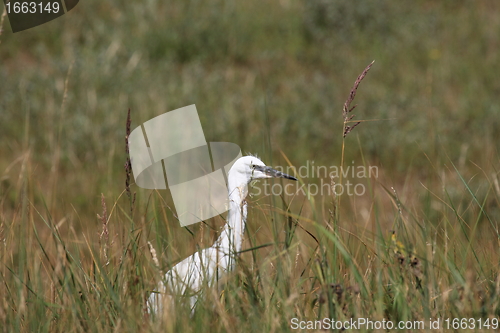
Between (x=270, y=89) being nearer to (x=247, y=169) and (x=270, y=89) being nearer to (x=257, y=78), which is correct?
(x=257, y=78)

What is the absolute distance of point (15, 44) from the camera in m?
8.59

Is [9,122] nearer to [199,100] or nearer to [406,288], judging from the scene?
[199,100]

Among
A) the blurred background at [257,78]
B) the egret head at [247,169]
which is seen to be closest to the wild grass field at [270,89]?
the blurred background at [257,78]

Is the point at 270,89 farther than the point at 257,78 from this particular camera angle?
No

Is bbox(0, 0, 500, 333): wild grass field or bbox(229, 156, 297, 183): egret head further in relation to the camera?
bbox(0, 0, 500, 333): wild grass field

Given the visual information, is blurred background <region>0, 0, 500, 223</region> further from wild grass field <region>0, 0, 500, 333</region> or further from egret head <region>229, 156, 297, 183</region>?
egret head <region>229, 156, 297, 183</region>

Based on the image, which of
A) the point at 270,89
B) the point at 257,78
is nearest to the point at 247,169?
the point at 270,89

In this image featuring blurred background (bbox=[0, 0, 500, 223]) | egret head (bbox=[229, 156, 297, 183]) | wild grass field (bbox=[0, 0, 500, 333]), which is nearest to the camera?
egret head (bbox=[229, 156, 297, 183])

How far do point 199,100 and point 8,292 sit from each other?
559 cm

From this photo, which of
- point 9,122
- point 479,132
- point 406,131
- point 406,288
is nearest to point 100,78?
point 9,122

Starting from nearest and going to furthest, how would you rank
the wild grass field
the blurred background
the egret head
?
the egret head < the wild grass field < the blurred background

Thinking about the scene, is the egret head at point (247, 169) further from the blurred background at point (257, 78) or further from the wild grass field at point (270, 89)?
the blurred background at point (257, 78)

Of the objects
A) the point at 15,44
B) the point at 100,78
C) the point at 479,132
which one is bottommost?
the point at 479,132

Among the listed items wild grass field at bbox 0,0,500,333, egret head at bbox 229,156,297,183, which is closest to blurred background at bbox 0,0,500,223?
wild grass field at bbox 0,0,500,333
